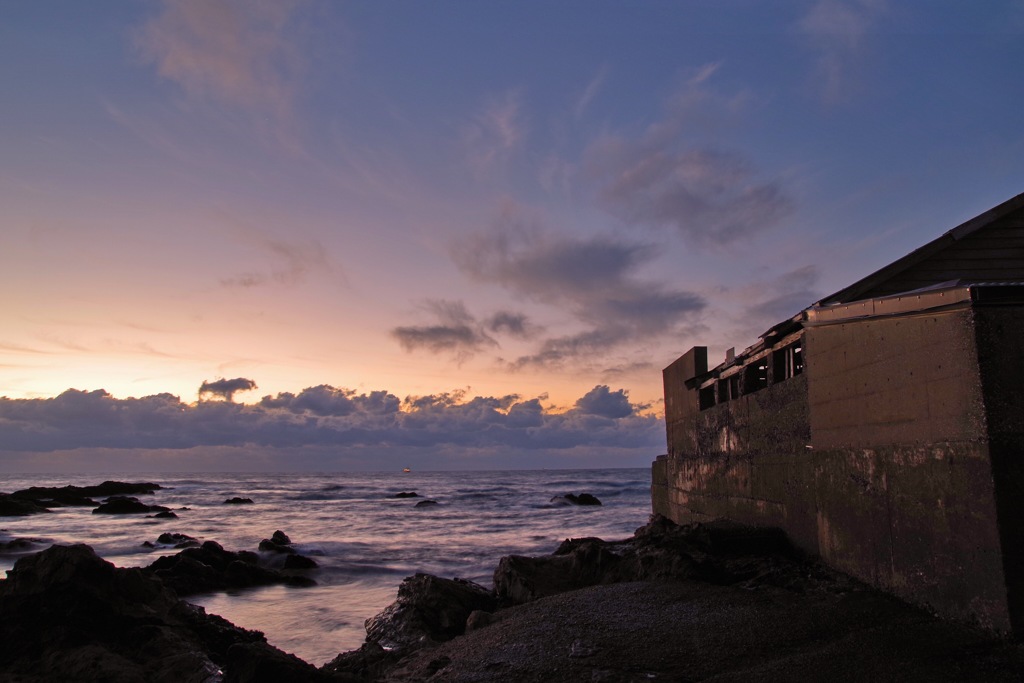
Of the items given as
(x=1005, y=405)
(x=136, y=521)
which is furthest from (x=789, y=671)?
(x=136, y=521)

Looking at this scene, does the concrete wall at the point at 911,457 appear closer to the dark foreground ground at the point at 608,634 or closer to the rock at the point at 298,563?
the dark foreground ground at the point at 608,634

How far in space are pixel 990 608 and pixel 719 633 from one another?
5.75ft

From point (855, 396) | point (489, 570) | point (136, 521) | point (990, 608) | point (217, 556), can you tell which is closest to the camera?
point (990, 608)

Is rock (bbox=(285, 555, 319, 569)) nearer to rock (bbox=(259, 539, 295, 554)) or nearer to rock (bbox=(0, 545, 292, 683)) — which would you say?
rock (bbox=(259, 539, 295, 554))

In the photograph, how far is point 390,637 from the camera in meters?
7.96

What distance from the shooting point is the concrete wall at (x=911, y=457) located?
414 centimetres

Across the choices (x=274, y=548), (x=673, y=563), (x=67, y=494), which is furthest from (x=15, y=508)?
(x=673, y=563)

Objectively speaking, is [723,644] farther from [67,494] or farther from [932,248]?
[67,494]

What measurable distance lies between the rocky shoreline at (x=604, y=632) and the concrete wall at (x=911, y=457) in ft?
0.96

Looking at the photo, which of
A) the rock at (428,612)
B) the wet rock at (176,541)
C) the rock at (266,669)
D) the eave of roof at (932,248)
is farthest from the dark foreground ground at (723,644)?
the wet rock at (176,541)

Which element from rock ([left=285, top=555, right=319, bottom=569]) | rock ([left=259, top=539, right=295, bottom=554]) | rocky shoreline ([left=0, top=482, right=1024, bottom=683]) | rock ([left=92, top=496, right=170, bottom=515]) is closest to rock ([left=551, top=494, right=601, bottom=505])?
rock ([left=92, top=496, right=170, bottom=515])

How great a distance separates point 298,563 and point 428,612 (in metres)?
8.13

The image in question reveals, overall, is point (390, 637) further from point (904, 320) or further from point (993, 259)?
point (993, 259)

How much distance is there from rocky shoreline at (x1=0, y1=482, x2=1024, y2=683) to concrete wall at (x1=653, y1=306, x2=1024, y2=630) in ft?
0.96
